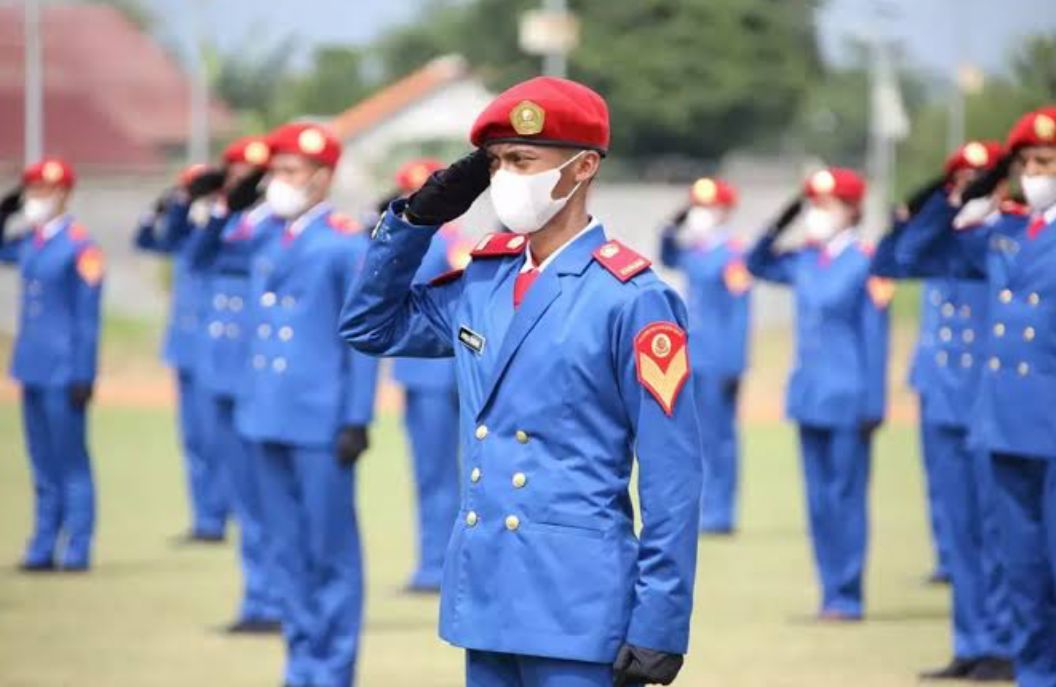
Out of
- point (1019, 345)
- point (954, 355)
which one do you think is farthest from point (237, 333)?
point (1019, 345)

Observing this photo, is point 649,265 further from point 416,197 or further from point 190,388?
point 190,388

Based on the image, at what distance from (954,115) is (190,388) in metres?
29.9

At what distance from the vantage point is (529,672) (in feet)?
19.8

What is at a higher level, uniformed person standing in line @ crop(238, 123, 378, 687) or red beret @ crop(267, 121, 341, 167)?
red beret @ crop(267, 121, 341, 167)

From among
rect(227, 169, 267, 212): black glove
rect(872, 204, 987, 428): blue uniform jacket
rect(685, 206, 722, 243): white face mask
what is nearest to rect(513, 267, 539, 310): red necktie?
rect(227, 169, 267, 212): black glove

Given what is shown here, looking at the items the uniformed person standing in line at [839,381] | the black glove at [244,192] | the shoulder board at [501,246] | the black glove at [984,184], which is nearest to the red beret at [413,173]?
the uniformed person standing in line at [839,381]

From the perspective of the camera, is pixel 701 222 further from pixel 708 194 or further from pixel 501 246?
pixel 501 246

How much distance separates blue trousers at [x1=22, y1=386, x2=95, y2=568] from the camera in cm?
1427

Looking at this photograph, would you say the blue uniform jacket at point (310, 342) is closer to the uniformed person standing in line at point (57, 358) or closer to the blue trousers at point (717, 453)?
the uniformed person standing in line at point (57, 358)

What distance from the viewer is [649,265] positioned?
20.0ft

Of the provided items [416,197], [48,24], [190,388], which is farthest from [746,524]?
[48,24]

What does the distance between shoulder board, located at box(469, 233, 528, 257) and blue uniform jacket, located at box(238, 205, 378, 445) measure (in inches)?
162

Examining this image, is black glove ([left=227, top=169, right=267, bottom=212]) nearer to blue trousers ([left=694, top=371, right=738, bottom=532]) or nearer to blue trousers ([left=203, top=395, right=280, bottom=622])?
blue trousers ([left=203, top=395, right=280, bottom=622])

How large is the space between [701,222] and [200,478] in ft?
13.1
